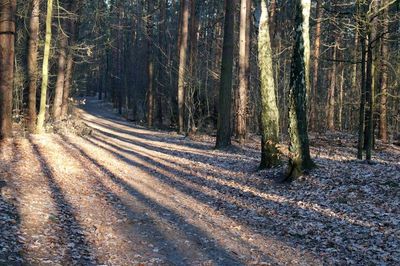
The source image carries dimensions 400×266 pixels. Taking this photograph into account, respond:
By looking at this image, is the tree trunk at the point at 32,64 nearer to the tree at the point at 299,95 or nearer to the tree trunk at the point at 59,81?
the tree trunk at the point at 59,81

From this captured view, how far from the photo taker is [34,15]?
16.7 meters

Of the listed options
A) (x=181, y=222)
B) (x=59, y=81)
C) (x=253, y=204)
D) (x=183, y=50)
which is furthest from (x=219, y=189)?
(x=183, y=50)

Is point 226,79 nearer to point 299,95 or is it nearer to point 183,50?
point 299,95

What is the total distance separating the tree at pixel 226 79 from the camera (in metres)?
17.1

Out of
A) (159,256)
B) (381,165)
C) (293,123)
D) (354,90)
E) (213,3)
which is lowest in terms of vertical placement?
(159,256)

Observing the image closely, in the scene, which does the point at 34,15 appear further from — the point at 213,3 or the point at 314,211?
the point at 213,3

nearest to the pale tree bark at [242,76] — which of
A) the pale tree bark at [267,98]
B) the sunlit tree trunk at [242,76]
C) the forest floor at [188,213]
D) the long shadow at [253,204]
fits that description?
the sunlit tree trunk at [242,76]

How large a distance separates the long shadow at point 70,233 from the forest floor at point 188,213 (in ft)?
0.05

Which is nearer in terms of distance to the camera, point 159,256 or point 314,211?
point 159,256

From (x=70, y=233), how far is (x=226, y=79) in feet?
38.3

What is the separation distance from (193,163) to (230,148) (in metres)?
3.46

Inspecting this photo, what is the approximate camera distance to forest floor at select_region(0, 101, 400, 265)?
598 cm

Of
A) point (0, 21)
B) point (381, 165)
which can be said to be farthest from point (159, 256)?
point (0, 21)

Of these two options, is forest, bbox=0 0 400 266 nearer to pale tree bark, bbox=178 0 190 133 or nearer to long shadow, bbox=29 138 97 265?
long shadow, bbox=29 138 97 265
